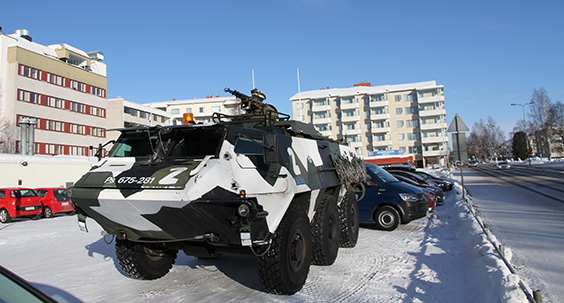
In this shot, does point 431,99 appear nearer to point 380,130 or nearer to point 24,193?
point 380,130

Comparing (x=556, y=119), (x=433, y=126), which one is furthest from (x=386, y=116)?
(x=556, y=119)

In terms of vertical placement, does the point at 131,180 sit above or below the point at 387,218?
above

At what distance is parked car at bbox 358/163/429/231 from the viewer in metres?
8.82

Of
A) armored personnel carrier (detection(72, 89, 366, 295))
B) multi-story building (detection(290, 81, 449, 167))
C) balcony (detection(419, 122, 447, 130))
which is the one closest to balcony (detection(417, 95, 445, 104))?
multi-story building (detection(290, 81, 449, 167))

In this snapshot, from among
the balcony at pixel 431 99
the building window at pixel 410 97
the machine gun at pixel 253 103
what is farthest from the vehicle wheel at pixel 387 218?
the building window at pixel 410 97

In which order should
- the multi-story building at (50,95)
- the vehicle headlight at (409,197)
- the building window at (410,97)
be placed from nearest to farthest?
1. the vehicle headlight at (409,197)
2. the multi-story building at (50,95)
3. the building window at (410,97)

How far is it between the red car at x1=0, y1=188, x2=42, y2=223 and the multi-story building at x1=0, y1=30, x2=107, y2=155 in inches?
726

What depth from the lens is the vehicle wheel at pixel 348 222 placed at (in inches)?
272

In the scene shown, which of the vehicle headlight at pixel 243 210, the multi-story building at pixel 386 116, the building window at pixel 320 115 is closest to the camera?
the vehicle headlight at pixel 243 210

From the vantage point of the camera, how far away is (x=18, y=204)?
47.8 ft

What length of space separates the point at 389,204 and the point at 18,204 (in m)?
14.0

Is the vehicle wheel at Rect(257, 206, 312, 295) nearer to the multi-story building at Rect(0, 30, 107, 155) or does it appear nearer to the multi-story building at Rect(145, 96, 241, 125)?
the multi-story building at Rect(0, 30, 107, 155)

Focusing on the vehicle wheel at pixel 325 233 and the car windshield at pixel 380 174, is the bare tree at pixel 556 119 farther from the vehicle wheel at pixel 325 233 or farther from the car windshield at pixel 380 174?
the vehicle wheel at pixel 325 233

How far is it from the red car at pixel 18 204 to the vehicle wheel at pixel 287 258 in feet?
46.7
